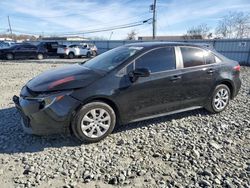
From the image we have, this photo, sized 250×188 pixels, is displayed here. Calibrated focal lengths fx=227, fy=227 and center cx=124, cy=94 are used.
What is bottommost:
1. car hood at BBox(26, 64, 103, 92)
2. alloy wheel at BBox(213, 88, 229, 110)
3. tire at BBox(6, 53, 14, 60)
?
alloy wheel at BBox(213, 88, 229, 110)

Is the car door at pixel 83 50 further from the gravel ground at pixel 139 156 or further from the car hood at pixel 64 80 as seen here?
the car hood at pixel 64 80

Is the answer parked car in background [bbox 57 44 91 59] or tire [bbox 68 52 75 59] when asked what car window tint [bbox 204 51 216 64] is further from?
tire [bbox 68 52 75 59]

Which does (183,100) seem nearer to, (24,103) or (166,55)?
(166,55)

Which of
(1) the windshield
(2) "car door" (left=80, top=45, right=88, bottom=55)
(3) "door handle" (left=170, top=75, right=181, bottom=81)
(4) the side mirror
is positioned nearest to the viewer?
(4) the side mirror

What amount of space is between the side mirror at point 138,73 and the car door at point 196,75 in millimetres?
1023

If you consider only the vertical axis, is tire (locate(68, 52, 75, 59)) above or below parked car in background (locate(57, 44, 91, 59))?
below

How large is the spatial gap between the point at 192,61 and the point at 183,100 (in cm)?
84

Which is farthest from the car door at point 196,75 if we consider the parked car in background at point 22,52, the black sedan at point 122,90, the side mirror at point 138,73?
the parked car in background at point 22,52

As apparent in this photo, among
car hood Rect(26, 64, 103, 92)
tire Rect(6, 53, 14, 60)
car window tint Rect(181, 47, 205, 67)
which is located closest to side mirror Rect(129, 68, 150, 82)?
car hood Rect(26, 64, 103, 92)

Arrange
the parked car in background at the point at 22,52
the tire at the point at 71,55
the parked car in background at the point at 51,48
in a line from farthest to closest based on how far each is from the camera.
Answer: the parked car in background at the point at 51,48 < the tire at the point at 71,55 < the parked car in background at the point at 22,52

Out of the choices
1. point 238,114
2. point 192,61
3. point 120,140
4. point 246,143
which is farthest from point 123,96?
point 238,114

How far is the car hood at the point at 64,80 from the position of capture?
11.9ft

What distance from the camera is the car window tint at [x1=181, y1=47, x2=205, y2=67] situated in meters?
4.62

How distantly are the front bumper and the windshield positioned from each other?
3.26 ft
